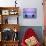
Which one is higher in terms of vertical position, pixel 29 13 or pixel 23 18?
pixel 29 13

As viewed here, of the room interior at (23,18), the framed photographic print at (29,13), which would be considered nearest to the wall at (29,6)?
the room interior at (23,18)

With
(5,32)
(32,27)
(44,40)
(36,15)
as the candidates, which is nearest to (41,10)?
(36,15)

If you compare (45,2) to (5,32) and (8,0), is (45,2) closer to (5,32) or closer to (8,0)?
(8,0)

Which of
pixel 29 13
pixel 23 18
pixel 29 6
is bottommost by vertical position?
pixel 23 18

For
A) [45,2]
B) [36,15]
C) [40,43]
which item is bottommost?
[40,43]

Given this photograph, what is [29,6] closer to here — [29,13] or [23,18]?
[29,13]

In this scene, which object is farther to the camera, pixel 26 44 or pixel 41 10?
pixel 41 10

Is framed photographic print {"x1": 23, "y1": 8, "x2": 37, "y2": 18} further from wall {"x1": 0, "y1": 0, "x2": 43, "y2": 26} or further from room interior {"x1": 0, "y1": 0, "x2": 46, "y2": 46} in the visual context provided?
wall {"x1": 0, "y1": 0, "x2": 43, "y2": 26}

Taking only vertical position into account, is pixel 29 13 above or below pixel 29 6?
below

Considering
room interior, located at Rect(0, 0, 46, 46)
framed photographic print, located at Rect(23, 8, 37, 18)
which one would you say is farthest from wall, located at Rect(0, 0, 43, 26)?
framed photographic print, located at Rect(23, 8, 37, 18)

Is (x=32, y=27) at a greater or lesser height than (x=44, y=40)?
greater

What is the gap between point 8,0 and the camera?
5.98 m

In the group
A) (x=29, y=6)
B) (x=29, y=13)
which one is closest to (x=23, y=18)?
(x=29, y=13)

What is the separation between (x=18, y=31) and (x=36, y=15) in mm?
860
